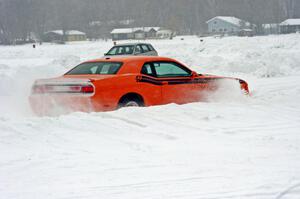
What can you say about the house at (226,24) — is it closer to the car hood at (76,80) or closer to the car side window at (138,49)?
the car side window at (138,49)

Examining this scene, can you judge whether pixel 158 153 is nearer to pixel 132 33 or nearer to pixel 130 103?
pixel 130 103

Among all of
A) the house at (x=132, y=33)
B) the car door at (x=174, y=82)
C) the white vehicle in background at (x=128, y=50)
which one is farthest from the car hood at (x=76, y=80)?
the house at (x=132, y=33)

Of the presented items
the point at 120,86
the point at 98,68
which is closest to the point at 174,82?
the point at 120,86

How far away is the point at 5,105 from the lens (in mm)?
10609

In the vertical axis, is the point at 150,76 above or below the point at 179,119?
above

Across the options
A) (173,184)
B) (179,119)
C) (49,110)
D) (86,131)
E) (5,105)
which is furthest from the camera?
(5,105)

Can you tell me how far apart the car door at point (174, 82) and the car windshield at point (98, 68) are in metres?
0.83

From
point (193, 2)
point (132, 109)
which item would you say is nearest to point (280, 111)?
point (132, 109)

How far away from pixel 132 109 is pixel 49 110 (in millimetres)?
1672

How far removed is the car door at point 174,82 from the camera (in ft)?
31.7

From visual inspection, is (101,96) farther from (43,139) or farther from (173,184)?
(173,184)

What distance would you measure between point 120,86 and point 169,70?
4.89 ft

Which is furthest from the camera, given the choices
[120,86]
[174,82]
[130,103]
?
[174,82]

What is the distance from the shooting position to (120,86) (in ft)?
29.0
